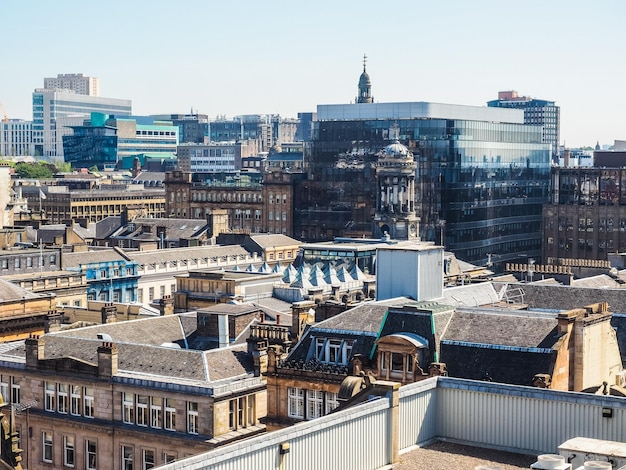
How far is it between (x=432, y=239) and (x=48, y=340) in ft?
359

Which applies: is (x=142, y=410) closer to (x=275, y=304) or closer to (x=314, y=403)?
(x=314, y=403)

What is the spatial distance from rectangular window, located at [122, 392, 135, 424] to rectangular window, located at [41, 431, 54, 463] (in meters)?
5.77

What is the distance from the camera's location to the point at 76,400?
3100 inches

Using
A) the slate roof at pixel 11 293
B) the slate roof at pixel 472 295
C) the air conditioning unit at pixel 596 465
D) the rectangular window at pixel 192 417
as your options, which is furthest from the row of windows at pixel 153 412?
the slate roof at pixel 11 293

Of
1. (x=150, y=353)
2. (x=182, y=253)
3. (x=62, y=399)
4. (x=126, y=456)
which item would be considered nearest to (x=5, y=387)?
(x=62, y=399)

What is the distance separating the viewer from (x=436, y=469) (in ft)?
162

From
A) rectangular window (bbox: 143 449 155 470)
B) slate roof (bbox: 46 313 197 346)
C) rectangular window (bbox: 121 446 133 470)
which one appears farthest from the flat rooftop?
slate roof (bbox: 46 313 197 346)

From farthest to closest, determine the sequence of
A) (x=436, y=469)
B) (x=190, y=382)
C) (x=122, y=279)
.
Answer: (x=122, y=279) → (x=190, y=382) → (x=436, y=469)

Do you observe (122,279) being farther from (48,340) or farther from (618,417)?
(618,417)

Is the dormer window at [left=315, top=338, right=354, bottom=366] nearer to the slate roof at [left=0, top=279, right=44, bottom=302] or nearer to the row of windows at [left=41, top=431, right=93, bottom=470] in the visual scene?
the row of windows at [left=41, top=431, right=93, bottom=470]

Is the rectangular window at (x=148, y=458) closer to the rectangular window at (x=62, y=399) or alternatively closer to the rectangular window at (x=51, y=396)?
the rectangular window at (x=62, y=399)

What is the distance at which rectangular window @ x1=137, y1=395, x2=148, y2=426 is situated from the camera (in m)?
75.2

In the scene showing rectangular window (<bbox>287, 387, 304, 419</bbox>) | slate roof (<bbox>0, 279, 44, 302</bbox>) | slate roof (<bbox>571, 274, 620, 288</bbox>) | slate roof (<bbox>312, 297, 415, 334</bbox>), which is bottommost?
rectangular window (<bbox>287, 387, 304, 419</bbox>)

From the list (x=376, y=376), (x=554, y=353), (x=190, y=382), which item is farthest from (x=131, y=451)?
(x=554, y=353)
